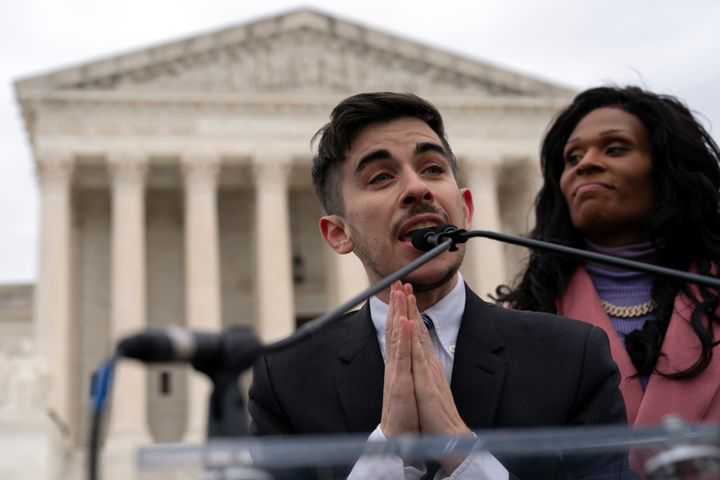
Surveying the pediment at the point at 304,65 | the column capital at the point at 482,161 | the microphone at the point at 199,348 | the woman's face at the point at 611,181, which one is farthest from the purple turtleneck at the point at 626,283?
the pediment at the point at 304,65

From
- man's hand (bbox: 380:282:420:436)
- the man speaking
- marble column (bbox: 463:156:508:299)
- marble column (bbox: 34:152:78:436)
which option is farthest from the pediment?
man's hand (bbox: 380:282:420:436)

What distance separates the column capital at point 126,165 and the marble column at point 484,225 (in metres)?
12.8

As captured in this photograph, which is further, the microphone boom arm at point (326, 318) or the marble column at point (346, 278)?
the marble column at point (346, 278)

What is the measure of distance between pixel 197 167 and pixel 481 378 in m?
34.0

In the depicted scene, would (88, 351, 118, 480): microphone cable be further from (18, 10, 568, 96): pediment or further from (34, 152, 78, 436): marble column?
(18, 10, 568, 96): pediment

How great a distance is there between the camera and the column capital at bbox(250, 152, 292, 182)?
37.3 m

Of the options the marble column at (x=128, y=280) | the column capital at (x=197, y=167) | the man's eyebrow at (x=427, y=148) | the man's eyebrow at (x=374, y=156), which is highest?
the column capital at (x=197, y=167)

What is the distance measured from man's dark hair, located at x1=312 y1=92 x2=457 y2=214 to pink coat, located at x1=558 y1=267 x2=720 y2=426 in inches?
55.4

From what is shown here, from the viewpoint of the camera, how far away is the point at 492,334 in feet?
12.3

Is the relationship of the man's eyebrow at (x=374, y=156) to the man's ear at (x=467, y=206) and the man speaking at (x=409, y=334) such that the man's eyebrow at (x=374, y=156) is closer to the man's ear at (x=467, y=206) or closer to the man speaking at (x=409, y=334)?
the man speaking at (x=409, y=334)

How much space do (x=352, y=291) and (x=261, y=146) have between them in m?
6.74

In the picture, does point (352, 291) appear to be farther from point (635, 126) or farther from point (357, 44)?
point (635, 126)

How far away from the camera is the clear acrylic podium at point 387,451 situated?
1.72m

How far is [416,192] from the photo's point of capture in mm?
3699
